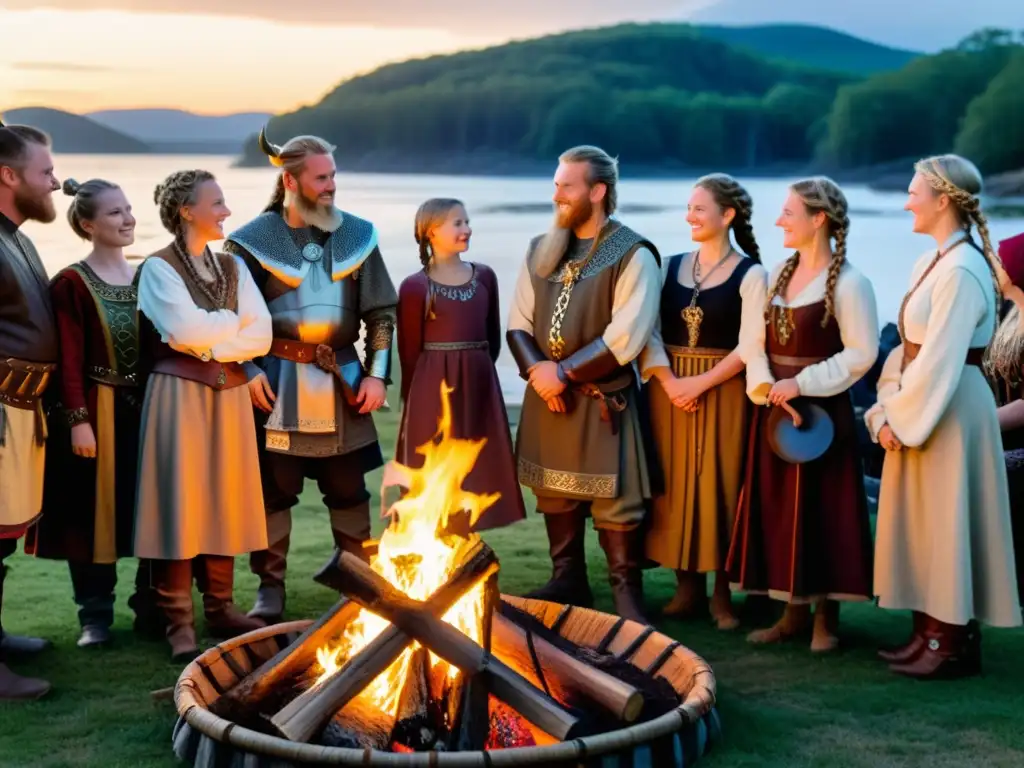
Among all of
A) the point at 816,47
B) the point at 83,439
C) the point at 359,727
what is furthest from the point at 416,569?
the point at 816,47

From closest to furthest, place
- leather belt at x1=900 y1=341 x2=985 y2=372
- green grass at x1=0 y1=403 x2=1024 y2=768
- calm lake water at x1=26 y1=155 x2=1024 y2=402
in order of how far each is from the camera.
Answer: green grass at x1=0 y1=403 x2=1024 y2=768 < leather belt at x1=900 y1=341 x2=985 y2=372 < calm lake water at x1=26 y1=155 x2=1024 y2=402

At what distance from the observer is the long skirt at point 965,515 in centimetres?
407

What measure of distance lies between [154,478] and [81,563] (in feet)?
1.83

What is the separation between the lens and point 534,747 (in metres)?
3.03

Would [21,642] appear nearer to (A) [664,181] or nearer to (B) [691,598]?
(B) [691,598]

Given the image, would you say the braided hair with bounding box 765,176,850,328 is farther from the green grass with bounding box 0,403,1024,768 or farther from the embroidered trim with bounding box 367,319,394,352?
the embroidered trim with bounding box 367,319,394,352

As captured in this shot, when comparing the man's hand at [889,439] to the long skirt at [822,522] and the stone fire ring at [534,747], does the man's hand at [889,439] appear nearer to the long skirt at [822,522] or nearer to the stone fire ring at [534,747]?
the long skirt at [822,522]

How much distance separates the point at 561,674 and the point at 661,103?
16.8 ft

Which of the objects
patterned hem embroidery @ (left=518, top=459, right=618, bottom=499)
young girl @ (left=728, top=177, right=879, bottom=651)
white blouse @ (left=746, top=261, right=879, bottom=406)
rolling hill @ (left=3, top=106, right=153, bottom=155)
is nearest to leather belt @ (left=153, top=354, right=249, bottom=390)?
patterned hem embroidery @ (left=518, top=459, right=618, bottom=499)

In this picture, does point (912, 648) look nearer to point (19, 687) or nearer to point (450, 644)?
point (450, 644)

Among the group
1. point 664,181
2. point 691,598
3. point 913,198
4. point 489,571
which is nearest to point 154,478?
point 489,571

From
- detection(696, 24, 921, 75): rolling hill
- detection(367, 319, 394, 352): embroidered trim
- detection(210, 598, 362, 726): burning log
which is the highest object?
detection(696, 24, 921, 75): rolling hill

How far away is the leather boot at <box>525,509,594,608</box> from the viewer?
4902 mm

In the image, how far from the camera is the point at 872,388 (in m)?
7.45
